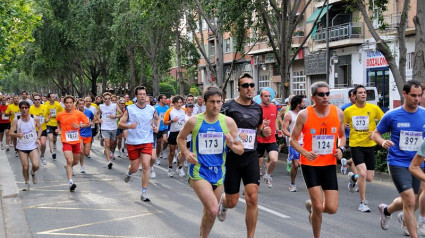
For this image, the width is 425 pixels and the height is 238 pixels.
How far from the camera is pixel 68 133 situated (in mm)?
12539

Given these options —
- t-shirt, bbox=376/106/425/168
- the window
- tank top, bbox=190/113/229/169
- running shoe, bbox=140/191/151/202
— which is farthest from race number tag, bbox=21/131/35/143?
the window

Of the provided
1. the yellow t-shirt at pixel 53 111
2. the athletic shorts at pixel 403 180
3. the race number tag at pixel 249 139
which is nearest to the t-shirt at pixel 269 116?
the race number tag at pixel 249 139

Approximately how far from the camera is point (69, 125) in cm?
1259

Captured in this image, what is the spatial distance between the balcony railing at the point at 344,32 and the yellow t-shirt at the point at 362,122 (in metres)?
26.3

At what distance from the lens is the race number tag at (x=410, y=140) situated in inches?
275

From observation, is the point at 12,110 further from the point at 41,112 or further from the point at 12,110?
the point at 41,112

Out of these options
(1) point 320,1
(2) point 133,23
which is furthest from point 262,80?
(2) point 133,23

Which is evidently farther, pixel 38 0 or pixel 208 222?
pixel 38 0

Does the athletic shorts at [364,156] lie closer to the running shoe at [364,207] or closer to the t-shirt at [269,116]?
the running shoe at [364,207]

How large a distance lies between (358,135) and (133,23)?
24621mm

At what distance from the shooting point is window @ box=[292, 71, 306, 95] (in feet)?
146

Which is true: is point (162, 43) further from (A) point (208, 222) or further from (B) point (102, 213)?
(A) point (208, 222)

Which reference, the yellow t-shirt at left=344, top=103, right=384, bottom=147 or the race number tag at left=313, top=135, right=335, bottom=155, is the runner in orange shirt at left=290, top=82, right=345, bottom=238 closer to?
the race number tag at left=313, top=135, right=335, bottom=155

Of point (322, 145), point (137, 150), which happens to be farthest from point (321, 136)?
point (137, 150)
